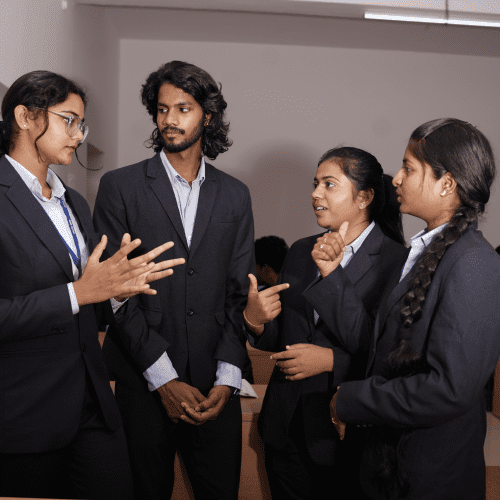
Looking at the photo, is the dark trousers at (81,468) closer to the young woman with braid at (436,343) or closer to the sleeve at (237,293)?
the sleeve at (237,293)

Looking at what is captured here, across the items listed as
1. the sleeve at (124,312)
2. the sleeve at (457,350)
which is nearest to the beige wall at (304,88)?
the sleeve at (124,312)

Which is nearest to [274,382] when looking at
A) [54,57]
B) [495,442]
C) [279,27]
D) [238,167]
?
[495,442]

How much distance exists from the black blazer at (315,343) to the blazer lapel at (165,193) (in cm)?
47

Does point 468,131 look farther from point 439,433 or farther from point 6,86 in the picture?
point 6,86

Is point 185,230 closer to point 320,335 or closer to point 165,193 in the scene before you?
point 165,193

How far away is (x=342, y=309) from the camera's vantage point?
1609mm

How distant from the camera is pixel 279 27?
5336 mm

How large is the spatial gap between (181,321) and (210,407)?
33cm

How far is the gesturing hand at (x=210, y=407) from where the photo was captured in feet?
5.95

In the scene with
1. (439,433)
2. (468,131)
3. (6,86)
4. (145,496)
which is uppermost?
(6,86)

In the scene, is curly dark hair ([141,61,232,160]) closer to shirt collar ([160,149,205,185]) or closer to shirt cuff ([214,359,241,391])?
shirt collar ([160,149,205,185])

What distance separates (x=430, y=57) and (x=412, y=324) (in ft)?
17.3

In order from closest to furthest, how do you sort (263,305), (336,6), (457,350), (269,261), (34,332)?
1. (457,350)
2. (34,332)
3. (263,305)
4. (269,261)
5. (336,6)

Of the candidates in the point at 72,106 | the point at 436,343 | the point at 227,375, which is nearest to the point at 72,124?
the point at 72,106
